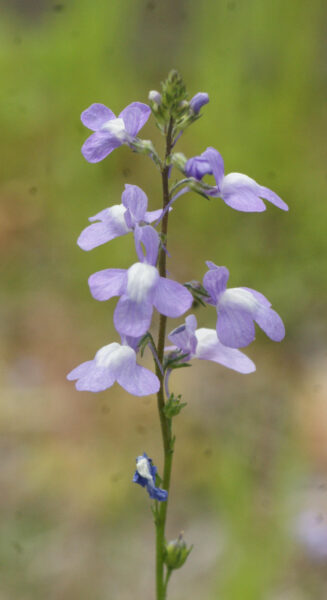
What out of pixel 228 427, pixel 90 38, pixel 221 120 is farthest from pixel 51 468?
pixel 90 38

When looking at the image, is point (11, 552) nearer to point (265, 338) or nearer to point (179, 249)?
point (265, 338)

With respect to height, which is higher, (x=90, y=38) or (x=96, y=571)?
(x=90, y=38)

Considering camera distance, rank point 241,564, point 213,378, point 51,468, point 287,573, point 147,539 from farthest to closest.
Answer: point 213,378 < point 51,468 < point 147,539 < point 287,573 < point 241,564

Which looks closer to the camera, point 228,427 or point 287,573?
point 287,573

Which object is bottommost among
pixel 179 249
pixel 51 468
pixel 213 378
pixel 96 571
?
pixel 96 571

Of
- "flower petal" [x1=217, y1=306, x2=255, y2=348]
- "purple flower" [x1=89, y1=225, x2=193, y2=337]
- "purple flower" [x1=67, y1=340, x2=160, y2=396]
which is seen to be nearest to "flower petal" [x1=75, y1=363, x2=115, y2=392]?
"purple flower" [x1=67, y1=340, x2=160, y2=396]

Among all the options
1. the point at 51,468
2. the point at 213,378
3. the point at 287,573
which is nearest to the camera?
the point at 287,573

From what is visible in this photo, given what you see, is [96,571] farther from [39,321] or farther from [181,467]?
[39,321]

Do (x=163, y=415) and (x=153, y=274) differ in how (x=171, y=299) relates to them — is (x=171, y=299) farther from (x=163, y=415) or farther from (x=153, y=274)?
(x=163, y=415)

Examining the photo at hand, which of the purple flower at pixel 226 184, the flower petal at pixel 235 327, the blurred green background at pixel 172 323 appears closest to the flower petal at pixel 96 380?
the flower petal at pixel 235 327
